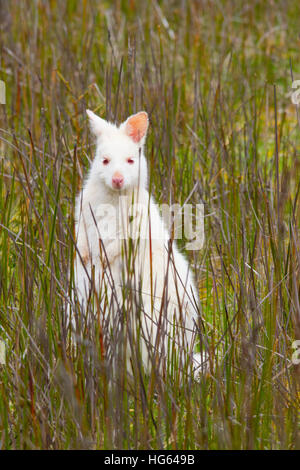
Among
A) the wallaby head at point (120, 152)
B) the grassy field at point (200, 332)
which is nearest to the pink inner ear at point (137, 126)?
the wallaby head at point (120, 152)

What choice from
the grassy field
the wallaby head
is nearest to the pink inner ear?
the wallaby head

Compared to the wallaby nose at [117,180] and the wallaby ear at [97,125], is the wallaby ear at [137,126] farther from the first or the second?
the wallaby nose at [117,180]

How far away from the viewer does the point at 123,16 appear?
21.2 feet

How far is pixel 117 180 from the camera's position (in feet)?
8.75

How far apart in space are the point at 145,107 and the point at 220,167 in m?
0.47

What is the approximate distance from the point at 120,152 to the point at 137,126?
119 millimetres

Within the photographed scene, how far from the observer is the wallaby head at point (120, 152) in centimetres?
270
